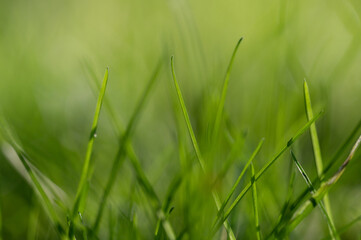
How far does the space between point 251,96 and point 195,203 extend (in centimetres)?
37

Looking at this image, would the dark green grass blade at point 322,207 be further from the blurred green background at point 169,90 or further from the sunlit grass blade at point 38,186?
the sunlit grass blade at point 38,186

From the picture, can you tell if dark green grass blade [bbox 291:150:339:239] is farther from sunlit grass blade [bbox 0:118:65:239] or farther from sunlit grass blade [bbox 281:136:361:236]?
sunlit grass blade [bbox 0:118:65:239]

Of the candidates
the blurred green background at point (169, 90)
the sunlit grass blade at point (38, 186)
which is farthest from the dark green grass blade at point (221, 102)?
the sunlit grass blade at point (38, 186)

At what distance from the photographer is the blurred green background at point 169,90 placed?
0.58 m

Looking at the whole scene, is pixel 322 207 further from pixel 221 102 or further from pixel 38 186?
pixel 38 186

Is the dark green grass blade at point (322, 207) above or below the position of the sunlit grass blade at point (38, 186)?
below

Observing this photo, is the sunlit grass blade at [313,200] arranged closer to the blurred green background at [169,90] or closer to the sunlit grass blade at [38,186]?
the blurred green background at [169,90]

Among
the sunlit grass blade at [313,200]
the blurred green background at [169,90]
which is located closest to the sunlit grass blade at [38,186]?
the blurred green background at [169,90]

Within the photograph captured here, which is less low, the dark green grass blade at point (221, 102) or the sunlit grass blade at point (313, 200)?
the dark green grass blade at point (221, 102)

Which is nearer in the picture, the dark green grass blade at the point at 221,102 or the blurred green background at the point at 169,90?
the dark green grass blade at the point at 221,102

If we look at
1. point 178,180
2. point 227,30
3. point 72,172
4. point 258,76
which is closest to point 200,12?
point 227,30

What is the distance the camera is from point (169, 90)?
826mm

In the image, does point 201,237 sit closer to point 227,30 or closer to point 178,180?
point 178,180

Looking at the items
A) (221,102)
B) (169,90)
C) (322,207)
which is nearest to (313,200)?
(322,207)
